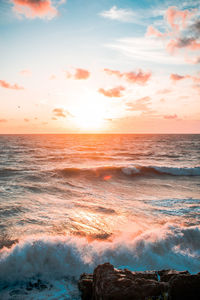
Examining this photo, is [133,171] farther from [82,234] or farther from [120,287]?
[120,287]

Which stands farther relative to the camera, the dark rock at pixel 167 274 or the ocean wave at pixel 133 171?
the ocean wave at pixel 133 171

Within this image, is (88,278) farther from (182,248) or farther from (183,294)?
(182,248)

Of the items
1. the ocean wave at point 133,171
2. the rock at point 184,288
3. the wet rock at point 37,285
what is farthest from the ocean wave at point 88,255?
the ocean wave at point 133,171

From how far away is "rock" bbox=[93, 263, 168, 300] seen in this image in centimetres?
309

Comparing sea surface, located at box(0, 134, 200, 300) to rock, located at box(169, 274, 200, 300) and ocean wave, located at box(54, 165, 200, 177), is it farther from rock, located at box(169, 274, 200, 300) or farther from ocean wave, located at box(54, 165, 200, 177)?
ocean wave, located at box(54, 165, 200, 177)

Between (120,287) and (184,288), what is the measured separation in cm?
104

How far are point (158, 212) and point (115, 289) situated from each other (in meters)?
6.03

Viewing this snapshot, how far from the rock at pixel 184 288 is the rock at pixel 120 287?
0.20 m

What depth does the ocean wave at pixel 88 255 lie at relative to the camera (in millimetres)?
4645

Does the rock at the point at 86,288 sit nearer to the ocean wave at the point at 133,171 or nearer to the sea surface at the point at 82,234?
the sea surface at the point at 82,234

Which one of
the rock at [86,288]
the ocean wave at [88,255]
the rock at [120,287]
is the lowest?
the ocean wave at [88,255]

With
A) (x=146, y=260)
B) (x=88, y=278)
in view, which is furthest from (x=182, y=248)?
(x=88, y=278)

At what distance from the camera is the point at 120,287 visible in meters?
3.17

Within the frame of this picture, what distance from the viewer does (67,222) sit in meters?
7.41
